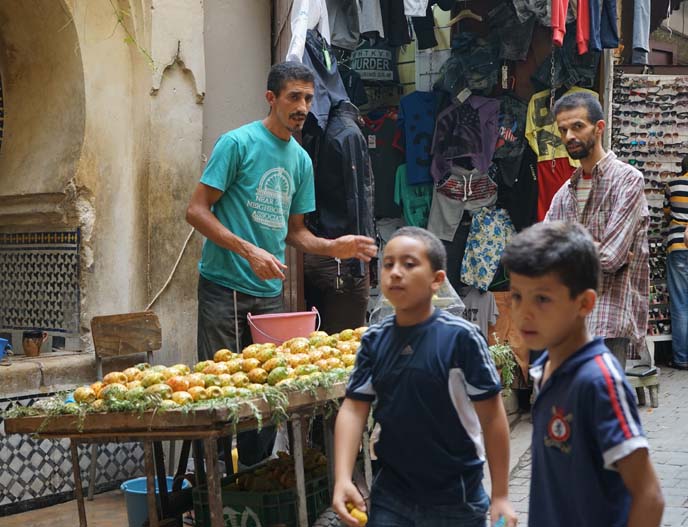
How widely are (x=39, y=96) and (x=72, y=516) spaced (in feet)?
9.16

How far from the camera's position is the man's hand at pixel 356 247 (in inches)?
209

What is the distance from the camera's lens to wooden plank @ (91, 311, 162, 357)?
6.57 m

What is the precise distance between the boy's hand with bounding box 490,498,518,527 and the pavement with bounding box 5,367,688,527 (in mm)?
2256

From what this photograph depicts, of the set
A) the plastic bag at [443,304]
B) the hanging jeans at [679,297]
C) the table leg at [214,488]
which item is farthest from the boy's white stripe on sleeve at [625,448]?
the hanging jeans at [679,297]

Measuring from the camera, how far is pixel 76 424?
4.12m

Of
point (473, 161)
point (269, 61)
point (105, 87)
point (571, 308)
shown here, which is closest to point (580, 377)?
point (571, 308)

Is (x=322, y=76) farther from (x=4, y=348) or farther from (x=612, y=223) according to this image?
(x=4, y=348)

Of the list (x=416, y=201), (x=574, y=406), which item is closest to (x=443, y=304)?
(x=416, y=201)

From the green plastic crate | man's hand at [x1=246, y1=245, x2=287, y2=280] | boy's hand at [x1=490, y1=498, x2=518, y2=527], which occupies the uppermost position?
man's hand at [x1=246, y1=245, x2=287, y2=280]

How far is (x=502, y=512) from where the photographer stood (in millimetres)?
3098

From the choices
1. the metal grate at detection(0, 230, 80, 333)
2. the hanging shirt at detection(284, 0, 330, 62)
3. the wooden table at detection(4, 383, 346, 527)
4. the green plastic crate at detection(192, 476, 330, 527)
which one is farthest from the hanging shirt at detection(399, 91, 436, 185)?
the wooden table at detection(4, 383, 346, 527)

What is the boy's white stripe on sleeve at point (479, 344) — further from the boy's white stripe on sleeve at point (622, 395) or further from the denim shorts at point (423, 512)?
the boy's white stripe on sleeve at point (622, 395)

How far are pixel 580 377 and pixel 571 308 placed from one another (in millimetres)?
207

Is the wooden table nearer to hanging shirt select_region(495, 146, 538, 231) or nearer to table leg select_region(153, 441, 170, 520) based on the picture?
table leg select_region(153, 441, 170, 520)
